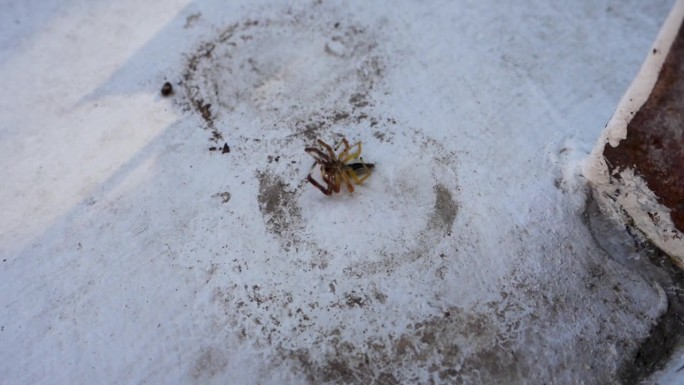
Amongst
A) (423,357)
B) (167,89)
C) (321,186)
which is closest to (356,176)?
(321,186)

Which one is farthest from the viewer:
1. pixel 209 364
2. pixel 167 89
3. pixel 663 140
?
pixel 167 89

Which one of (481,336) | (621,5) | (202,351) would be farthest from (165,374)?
(621,5)

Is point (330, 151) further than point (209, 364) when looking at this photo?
Yes

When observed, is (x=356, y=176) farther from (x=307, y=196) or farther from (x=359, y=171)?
(x=307, y=196)

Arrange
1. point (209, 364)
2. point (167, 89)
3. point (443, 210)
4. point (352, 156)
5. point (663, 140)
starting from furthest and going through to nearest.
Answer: point (167, 89) < point (352, 156) < point (443, 210) < point (209, 364) < point (663, 140)

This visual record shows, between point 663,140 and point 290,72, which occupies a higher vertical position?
point 290,72

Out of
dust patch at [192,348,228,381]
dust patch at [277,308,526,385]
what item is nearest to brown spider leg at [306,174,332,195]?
dust patch at [277,308,526,385]

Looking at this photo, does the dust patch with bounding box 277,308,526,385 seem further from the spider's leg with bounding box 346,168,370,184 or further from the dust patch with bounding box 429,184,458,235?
the spider's leg with bounding box 346,168,370,184
